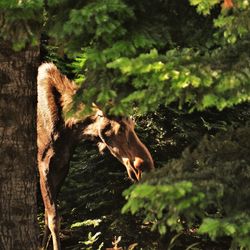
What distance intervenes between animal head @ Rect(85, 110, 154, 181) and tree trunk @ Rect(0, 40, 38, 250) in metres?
1.42

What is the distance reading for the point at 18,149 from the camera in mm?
4770

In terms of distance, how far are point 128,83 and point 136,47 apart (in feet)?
0.76

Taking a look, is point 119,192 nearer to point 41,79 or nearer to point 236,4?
point 41,79

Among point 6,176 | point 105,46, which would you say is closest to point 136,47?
point 105,46

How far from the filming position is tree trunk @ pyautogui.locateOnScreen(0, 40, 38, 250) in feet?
15.3

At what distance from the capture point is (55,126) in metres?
6.74

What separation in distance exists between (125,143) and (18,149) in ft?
5.43

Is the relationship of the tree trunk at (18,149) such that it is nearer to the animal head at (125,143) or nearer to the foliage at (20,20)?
the foliage at (20,20)

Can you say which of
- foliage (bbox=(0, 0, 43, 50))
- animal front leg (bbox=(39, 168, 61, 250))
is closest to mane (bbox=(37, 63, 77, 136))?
animal front leg (bbox=(39, 168, 61, 250))

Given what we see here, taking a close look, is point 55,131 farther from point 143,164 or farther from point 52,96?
point 143,164

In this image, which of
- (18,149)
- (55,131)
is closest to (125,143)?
(55,131)

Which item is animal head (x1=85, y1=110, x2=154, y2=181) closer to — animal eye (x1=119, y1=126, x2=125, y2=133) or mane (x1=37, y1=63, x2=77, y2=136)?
animal eye (x1=119, y1=126, x2=125, y2=133)

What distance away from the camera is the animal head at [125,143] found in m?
5.99

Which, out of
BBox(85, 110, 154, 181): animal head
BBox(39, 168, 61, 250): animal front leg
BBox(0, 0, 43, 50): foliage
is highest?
BBox(0, 0, 43, 50): foliage
